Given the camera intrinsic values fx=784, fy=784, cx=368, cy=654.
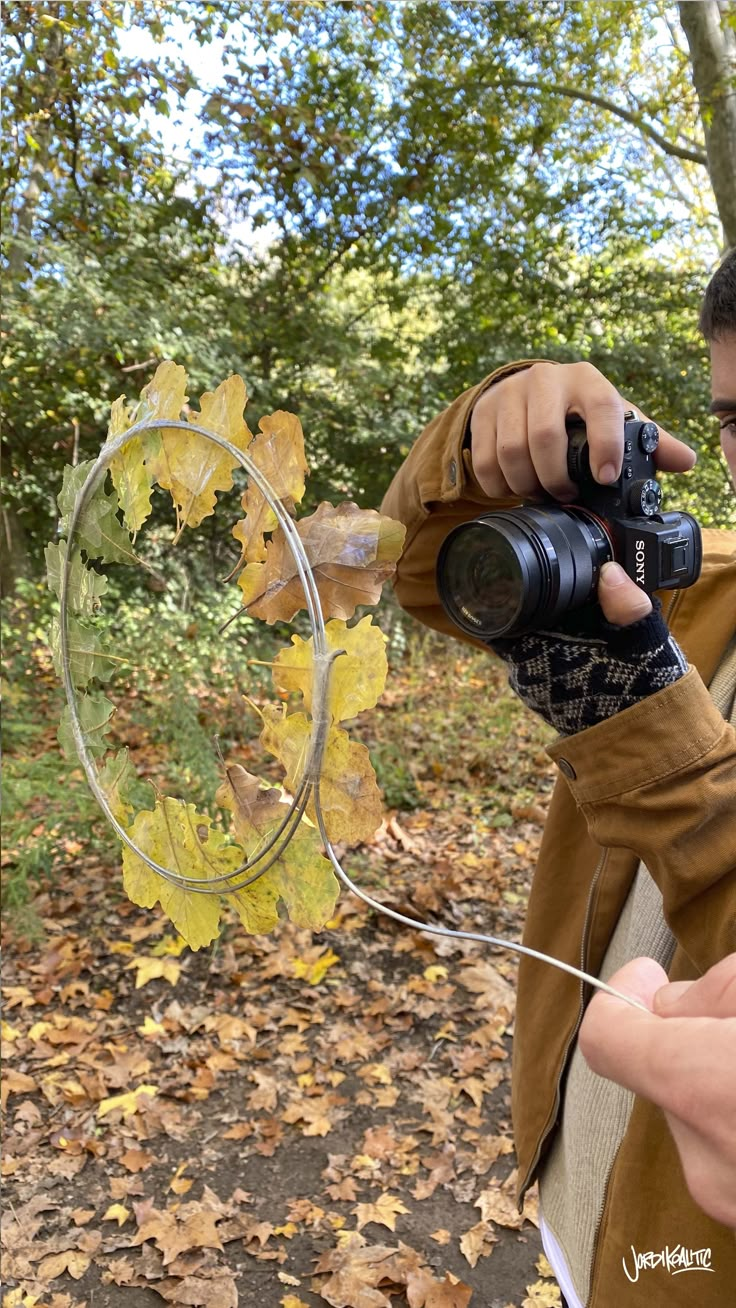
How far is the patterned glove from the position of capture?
809 millimetres

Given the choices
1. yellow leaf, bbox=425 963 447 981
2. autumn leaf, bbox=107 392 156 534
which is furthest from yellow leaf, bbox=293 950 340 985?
autumn leaf, bbox=107 392 156 534

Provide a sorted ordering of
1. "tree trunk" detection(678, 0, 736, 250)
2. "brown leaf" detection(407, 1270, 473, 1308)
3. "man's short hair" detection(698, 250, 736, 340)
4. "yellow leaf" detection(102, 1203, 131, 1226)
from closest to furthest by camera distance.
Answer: "man's short hair" detection(698, 250, 736, 340)
"brown leaf" detection(407, 1270, 473, 1308)
"yellow leaf" detection(102, 1203, 131, 1226)
"tree trunk" detection(678, 0, 736, 250)

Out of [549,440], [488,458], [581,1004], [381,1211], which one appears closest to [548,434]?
[549,440]

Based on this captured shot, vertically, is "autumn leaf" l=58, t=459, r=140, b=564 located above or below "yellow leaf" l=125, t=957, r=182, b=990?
above

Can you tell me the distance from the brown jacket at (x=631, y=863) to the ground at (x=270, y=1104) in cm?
125

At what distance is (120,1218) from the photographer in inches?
84.2

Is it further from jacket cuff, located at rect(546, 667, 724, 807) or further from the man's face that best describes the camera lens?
the man's face

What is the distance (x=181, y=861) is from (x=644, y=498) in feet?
2.09

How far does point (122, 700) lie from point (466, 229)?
4.12m

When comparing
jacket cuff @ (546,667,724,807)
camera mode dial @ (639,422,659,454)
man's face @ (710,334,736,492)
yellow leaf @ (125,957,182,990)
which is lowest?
→ yellow leaf @ (125,957,182,990)

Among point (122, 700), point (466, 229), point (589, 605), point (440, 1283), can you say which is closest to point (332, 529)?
point (589, 605)

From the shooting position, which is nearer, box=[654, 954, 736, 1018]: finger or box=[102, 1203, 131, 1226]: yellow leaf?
box=[654, 954, 736, 1018]: finger

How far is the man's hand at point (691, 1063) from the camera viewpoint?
0.38 m

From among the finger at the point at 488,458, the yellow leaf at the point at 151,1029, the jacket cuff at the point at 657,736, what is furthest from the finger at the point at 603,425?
the yellow leaf at the point at 151,1029
